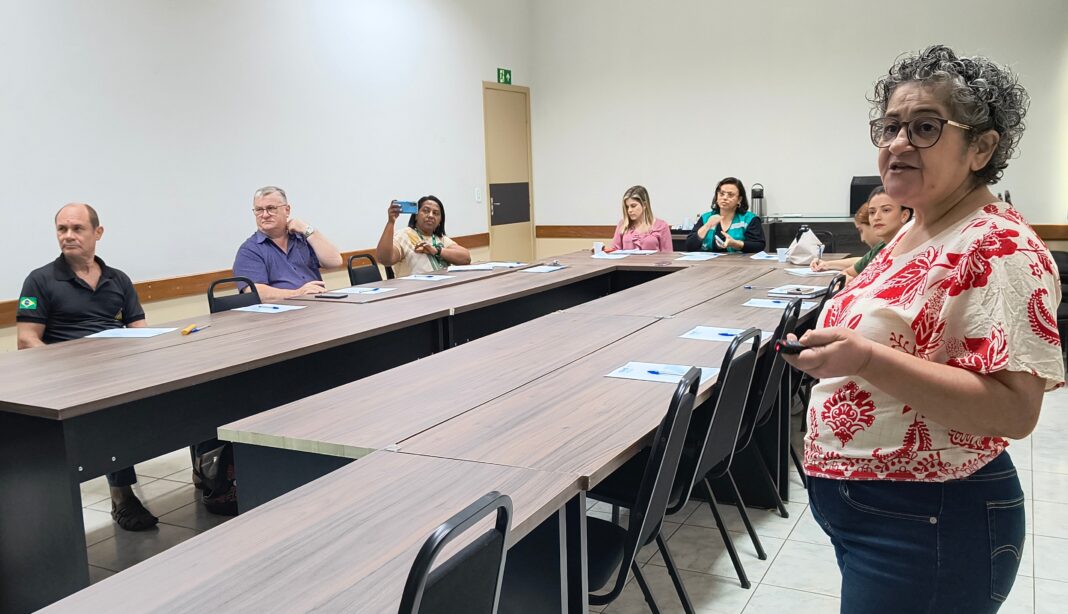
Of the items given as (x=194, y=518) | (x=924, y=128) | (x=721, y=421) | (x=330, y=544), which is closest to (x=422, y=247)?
(x=194, y=518)

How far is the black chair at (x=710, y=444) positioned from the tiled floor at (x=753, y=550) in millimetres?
280

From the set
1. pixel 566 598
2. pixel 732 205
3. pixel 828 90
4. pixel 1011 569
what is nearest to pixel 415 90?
pixel 732 205

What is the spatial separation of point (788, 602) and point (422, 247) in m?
3.62

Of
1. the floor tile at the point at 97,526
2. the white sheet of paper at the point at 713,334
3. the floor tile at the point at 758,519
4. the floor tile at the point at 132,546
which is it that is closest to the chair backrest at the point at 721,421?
the white sheet of paper at the point at 713,334

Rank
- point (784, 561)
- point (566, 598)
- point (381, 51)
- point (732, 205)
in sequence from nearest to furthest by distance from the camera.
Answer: point (566, 598) → point (784, 561) → point (732, 205) → point (381, 51)

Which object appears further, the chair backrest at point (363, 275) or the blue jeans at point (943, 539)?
the chair backrest at point (363, 275)

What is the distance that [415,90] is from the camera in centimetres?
721

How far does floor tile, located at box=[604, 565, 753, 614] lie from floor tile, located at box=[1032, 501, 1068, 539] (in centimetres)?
125

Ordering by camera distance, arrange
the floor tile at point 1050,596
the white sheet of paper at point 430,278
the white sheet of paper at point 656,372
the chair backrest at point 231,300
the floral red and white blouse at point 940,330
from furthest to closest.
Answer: the white sheet of paper at point 430,278
the chair backrest at point 231,300
the floor tile at point 1050,596
the white sheet of paper at point 656,372
the floral red and white blouse at point 940,330

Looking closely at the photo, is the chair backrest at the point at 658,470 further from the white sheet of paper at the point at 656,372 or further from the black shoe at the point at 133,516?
the black shoe at the point at 133,516

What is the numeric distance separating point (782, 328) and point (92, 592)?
2069mm

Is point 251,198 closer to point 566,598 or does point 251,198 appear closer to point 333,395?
point 333,395

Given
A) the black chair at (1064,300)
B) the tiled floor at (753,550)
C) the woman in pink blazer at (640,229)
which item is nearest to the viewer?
the tiled floor at (753,550)

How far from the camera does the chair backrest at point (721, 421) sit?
214 centimetres
